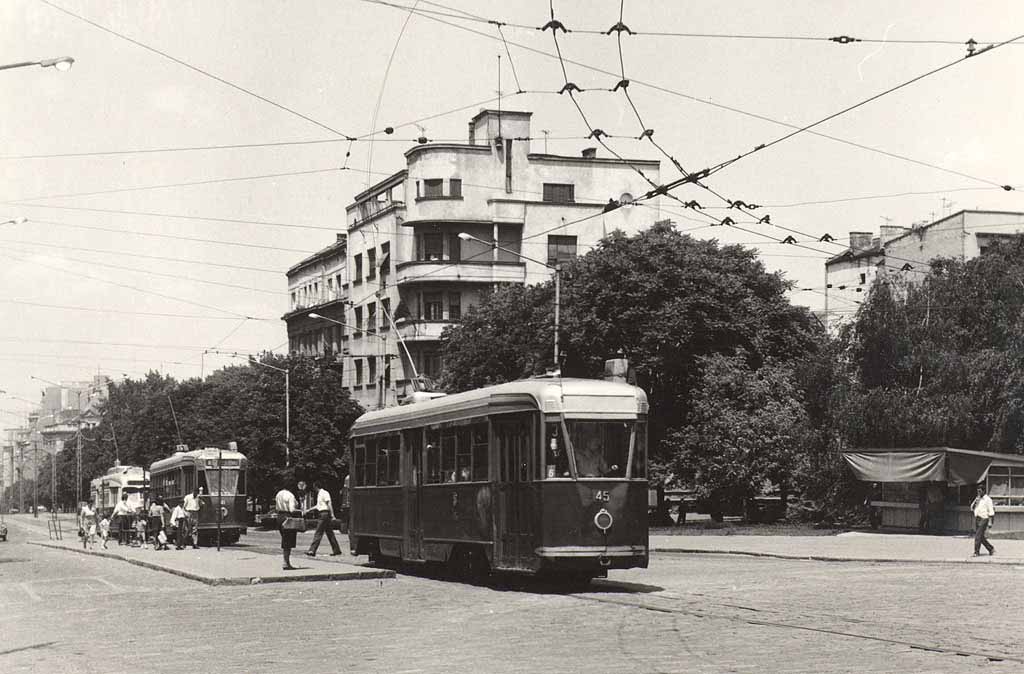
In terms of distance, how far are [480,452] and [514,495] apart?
4.77 feet

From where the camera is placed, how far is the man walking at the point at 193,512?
38.5m

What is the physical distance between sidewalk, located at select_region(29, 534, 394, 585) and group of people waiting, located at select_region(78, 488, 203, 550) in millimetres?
2923

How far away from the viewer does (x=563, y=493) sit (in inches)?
734

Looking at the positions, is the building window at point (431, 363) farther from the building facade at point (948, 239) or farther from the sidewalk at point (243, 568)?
the sidewalk at point (243, 568)

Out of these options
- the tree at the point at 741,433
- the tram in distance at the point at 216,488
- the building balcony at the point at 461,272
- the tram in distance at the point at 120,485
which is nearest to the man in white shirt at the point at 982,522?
the tree at the point at 741,433

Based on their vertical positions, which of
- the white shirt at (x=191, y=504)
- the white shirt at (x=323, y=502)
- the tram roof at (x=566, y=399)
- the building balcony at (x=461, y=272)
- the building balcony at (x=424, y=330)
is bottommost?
the white shirt at (x=191, y=504)

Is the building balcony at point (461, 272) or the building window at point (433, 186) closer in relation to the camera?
the building balcony at point (461, 272)

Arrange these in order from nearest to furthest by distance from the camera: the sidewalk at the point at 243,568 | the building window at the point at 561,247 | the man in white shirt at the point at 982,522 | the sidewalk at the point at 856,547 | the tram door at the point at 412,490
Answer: the sidewalk at the point at 243,568
the tram door at the point at 412,490
the sidewalk at the point at 856,547
the man in white shirt at the point at 982,522
the building window at the point at 561,247

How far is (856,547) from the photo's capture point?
3119 centimetres

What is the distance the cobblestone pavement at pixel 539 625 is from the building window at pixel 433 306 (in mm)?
43907

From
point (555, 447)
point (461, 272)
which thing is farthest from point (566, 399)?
point (461, 272)

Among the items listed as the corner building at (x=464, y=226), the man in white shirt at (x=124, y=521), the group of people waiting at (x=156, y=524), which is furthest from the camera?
the corner building at (x=464, y=226)

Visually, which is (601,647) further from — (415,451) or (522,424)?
(415,451)

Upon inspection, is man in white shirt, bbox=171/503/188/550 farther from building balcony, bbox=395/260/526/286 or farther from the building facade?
the building facade
